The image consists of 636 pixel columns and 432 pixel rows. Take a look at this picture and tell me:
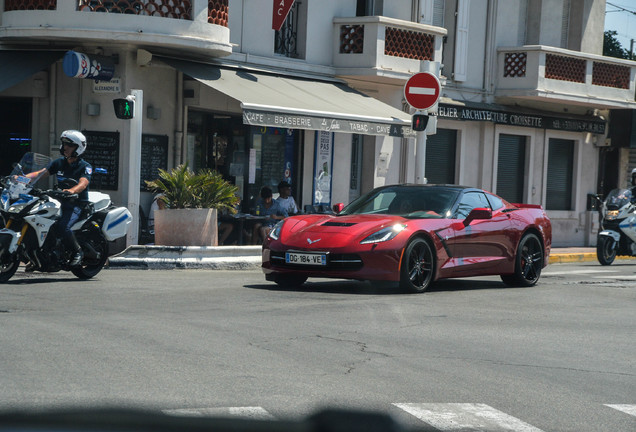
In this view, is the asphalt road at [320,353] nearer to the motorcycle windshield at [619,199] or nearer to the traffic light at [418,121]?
the traffic light at [418,121]

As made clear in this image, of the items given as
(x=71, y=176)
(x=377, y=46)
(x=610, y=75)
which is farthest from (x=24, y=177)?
(x=610, y=75)

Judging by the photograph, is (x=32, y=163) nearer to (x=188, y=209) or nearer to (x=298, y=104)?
(x=188, y=209)

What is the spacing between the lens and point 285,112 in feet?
57.3

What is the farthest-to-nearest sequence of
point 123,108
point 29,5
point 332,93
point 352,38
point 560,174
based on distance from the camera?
point 560,174 < point 352,38 < point 332,93 < point 29,5 < point 123,108

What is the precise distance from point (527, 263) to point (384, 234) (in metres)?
2.99

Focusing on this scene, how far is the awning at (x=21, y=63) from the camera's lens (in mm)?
16469

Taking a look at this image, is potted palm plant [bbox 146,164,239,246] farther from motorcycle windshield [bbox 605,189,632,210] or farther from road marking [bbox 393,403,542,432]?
road marking [bbox 393,403,542,432]

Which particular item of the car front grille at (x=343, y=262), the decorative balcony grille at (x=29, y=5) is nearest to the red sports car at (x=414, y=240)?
the car front grille at (x=343, y=262)

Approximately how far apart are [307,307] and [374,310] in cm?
65

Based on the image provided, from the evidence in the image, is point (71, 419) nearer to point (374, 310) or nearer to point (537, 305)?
point (374, 310)

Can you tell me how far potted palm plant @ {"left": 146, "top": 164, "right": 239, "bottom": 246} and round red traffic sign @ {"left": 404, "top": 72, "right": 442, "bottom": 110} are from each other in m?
3.77

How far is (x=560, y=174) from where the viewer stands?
1130 inches

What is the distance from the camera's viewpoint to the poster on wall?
22.0m

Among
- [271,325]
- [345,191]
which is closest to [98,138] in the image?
[345,191]
